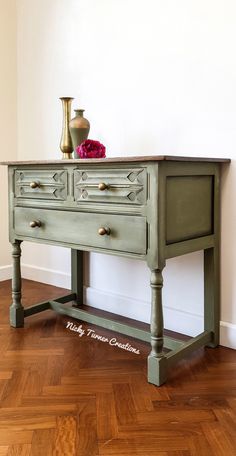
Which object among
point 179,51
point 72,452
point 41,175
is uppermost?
point 179,51

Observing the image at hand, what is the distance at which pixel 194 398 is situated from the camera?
155 cm

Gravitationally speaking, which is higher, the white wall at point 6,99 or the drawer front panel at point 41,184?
the white wall at point 6,99

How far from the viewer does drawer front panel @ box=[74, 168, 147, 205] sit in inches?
64.8

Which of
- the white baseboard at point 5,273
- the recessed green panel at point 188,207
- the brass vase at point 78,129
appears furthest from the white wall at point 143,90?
the white baseboard at point 5,273

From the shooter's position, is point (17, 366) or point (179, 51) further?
point (179, 51)

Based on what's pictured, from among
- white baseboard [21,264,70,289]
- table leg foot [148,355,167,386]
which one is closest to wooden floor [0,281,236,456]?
table leg foot [148,355,167,386]

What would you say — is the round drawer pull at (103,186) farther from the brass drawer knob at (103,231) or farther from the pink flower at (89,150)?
the pink flower at (89,150)

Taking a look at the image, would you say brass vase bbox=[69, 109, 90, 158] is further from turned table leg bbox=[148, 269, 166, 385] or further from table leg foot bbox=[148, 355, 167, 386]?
table leg foot bbox=[148, 355, 167, 386]

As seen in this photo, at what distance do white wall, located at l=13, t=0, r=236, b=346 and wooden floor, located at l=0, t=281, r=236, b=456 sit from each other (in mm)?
378

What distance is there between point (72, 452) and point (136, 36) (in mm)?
1993

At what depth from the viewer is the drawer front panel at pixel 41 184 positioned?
1.97 m

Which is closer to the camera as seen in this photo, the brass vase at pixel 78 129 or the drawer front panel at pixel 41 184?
the drawer front panel at pixel 41 184

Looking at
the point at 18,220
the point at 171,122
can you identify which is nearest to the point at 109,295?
the point at 18,220

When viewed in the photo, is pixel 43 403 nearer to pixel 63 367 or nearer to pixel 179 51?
pixel 63 367
